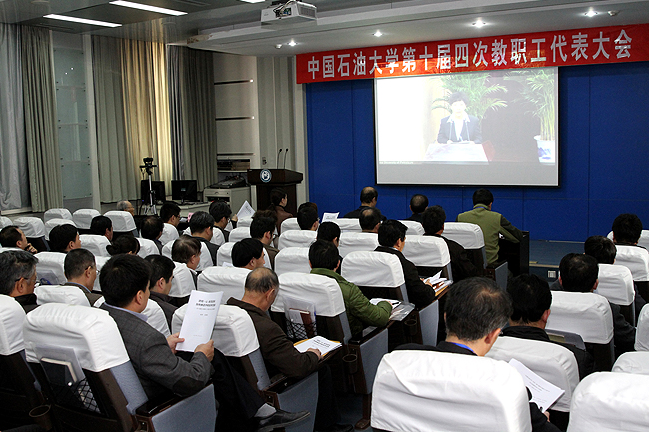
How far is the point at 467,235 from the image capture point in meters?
4.97

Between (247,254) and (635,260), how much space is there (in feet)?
8.11

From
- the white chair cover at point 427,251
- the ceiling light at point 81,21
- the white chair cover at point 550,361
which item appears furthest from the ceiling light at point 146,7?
the white chair cover at point 550,361

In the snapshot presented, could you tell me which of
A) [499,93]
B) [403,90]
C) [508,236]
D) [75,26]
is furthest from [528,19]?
[75,26]

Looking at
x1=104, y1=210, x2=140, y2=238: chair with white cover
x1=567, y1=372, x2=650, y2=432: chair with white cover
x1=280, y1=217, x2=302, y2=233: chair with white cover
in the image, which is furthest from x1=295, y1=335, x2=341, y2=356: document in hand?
x1=104, y1=210, x2=140, y2=238: chair with white cover

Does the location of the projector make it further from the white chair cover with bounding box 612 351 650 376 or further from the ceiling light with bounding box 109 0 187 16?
the white chair cover with bounding box 612 351 650 376

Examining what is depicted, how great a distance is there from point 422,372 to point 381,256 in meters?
2.02

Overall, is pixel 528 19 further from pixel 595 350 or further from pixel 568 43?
pixel 595 350

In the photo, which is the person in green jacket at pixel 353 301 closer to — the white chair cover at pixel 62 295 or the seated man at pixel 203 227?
the white chair cover at pixel 62 295

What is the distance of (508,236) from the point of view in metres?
5.75

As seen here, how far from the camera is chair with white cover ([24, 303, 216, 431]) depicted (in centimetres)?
221

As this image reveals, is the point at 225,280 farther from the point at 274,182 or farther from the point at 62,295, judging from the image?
the point at 274,182

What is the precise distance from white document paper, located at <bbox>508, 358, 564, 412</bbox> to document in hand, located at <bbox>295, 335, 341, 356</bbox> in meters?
1.09

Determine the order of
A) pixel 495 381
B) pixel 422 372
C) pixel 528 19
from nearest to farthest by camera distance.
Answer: pixel 495 381 → pixel 422 372 → pixel 528 19

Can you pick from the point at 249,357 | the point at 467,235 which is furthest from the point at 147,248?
the point at 467,235
